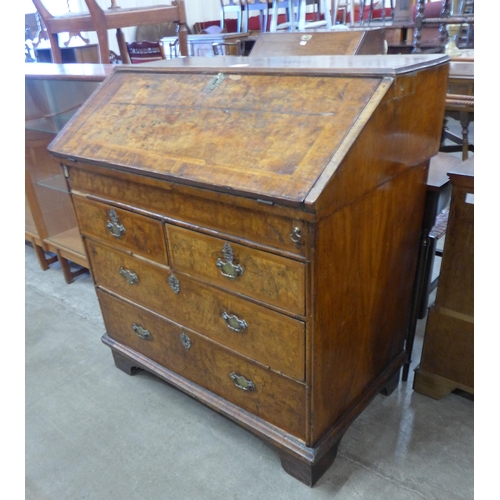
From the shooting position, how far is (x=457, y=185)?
4.47 ft

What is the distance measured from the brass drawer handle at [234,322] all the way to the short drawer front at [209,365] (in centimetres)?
12

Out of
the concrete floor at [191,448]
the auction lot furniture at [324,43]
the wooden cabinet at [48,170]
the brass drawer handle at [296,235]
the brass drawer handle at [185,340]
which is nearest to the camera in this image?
the brass drawer handle at [296,235]

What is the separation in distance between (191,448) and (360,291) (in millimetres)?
824

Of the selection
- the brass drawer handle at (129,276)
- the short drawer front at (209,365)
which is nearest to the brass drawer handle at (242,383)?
the short drawer front at (209,365)

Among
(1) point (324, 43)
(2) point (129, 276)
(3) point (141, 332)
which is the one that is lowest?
(3) point (141, 332)

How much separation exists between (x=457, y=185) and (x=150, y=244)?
37.3 inches

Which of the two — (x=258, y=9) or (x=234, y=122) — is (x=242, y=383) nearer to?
(x=234, y=122)

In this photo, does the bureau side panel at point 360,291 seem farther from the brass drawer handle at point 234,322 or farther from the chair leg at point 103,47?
the chair leg at point 103,47

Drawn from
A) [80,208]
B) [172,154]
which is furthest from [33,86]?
[172,154]

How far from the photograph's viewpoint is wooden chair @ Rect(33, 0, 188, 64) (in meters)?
2.81

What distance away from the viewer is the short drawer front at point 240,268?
43.9 inches

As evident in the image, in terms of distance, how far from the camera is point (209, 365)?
59.6 inches

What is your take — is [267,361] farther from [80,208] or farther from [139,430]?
[80,208]

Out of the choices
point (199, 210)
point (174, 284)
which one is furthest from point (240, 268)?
point (174, 284)
